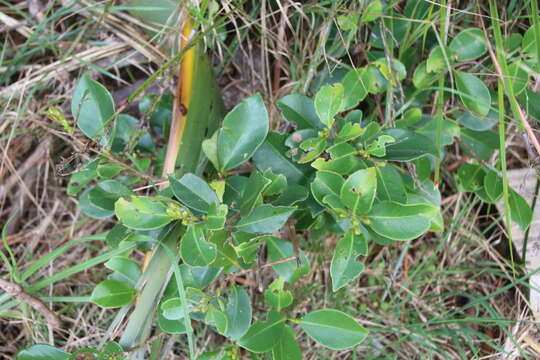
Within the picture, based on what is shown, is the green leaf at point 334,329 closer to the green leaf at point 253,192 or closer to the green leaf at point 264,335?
the green leaf at point 264,335

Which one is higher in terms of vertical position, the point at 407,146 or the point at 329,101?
the point at 329,101

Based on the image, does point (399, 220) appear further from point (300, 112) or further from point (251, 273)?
point (251, 273)

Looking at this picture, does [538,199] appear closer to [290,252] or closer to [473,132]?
[473,132]

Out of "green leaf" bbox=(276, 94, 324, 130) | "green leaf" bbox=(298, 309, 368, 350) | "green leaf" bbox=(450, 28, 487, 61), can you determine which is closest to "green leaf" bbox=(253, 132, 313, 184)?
"green leaf" bbox=(276, 94, 324, 130)

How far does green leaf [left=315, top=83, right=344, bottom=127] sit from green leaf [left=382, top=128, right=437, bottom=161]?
0.42 ft

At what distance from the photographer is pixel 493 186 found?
1.09 m

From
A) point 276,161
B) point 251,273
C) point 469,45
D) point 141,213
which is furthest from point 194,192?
point 469,45

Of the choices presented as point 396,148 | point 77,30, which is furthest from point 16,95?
point 396,148

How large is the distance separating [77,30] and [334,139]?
79cm

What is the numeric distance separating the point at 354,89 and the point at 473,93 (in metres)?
0.24

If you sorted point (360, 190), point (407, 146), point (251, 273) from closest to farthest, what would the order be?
point (360, 190) < point (407, 146) < point (251, 273)

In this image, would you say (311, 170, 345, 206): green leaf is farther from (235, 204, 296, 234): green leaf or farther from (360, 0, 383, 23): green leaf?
(360, 0, 383, 23): green leaf

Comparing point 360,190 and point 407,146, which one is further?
point 407,146

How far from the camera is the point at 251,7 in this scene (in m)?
1.22
